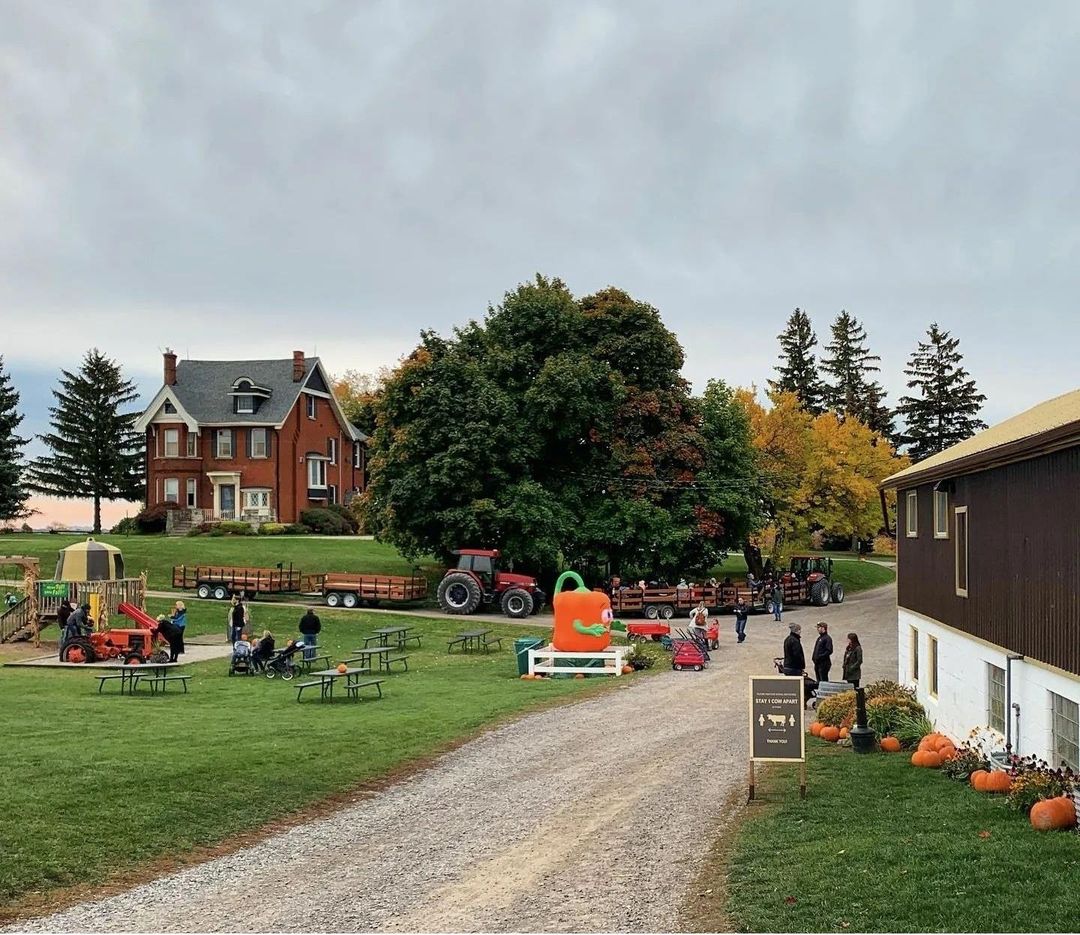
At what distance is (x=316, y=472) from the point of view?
230ft

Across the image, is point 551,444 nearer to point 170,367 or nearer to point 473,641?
point 473,641

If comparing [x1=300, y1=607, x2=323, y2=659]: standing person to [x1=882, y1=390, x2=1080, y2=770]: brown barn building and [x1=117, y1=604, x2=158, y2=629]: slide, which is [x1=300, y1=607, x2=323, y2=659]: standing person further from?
[x1=882, y1=390, x2=1080, y2=770]: brown barn building

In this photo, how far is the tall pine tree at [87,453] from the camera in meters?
75.9

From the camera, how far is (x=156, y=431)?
6775cm

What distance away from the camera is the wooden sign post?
14812mm

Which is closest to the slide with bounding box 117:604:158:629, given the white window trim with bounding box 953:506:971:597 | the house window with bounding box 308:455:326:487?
the white window trim with bounding box 953:506:971:597

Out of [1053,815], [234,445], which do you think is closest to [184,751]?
[1053,815]

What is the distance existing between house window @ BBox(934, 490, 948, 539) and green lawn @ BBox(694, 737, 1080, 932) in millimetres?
6836

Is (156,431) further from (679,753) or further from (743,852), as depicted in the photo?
(743,852)

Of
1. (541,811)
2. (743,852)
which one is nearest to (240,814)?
(541,811)

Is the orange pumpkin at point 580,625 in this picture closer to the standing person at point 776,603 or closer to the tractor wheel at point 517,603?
the tractor wheel at point 517,603

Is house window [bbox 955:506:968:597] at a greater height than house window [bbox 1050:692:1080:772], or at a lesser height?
greater

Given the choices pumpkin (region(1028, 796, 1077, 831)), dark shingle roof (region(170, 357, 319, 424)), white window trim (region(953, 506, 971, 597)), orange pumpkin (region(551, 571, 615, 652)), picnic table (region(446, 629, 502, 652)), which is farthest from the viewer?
dark shingle roof (region(170, 357, 319, 424))

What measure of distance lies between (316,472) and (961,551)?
5640 centimetres
